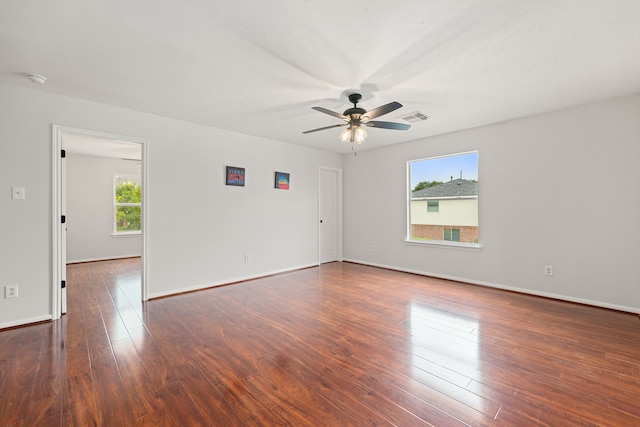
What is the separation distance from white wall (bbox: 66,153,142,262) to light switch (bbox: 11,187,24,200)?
3.33 m

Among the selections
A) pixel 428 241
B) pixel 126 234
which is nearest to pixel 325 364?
pixel 428 241

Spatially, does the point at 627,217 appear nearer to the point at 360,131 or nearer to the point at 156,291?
the point at 360,131

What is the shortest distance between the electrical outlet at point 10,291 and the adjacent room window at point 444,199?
17.8 ft

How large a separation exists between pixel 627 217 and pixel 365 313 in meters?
3.21

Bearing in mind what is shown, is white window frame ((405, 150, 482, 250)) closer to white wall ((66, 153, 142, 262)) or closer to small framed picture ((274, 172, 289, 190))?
small framed picture ((274, 172, 289, 190))

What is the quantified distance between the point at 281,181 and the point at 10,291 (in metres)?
3.70

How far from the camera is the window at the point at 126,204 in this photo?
22.8 feet

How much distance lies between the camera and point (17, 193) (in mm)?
2930

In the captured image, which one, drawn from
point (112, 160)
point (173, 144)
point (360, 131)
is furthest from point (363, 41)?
point (112, 160)

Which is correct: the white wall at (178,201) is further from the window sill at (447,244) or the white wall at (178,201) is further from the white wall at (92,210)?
the white wall at (92,210)

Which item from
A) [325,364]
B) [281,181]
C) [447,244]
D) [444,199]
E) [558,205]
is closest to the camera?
[325,364]

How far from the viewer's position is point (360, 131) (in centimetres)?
313

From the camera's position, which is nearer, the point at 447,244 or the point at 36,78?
the point at 36,78

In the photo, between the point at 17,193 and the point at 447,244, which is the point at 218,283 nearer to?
the point at 17,193
